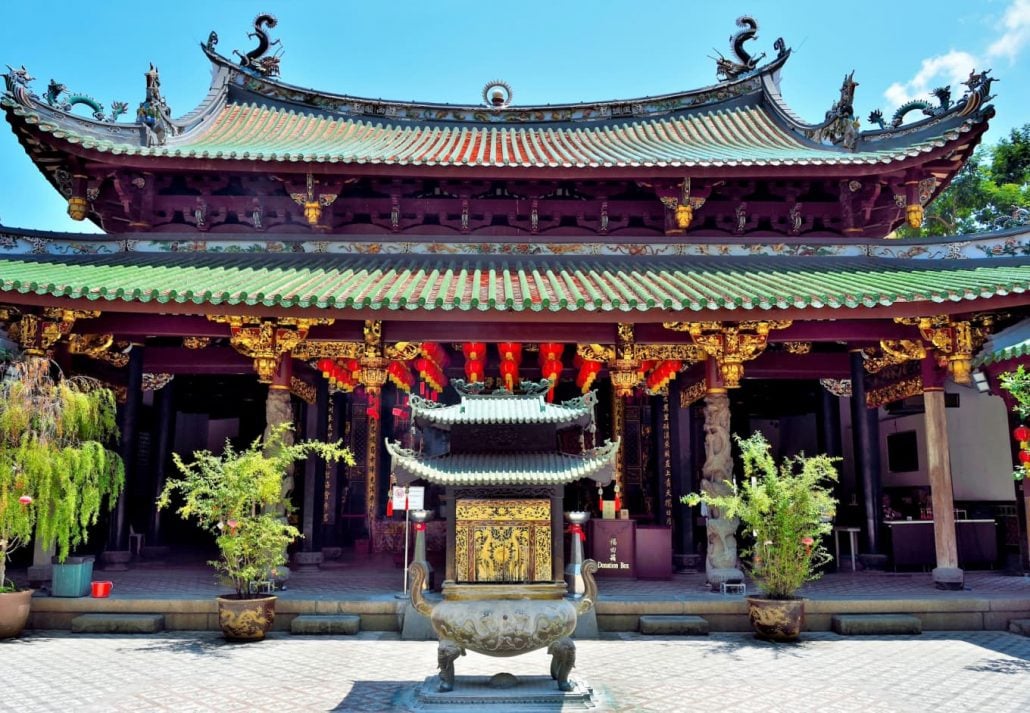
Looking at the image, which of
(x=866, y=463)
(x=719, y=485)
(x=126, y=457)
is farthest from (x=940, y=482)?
(x=126, y=457)

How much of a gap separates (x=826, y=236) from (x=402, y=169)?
7294mm

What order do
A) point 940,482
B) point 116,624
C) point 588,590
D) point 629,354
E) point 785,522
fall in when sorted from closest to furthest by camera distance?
point 588,590 → point 785,522 → point 116,624 → point 940,482 → point 629,354

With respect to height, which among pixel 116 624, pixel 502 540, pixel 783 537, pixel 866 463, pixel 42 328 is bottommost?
pixel 116 624

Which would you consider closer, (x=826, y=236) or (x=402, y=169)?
(x=402, y=169)

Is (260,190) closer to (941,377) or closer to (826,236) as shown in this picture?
(826,236)

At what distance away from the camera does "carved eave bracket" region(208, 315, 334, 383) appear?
34.3 feet

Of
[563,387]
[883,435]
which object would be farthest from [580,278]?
[883,435]

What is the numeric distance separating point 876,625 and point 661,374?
484 cm

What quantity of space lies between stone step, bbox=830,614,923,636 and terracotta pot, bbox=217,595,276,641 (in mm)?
6958

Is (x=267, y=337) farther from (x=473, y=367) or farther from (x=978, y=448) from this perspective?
(x=978, y=448)

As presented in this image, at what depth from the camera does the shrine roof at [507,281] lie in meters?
9.67

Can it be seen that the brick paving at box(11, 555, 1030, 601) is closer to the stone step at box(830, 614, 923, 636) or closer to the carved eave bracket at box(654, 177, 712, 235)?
the stone step at box(830, 614, 923, 636)

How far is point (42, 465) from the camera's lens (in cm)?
→ 885

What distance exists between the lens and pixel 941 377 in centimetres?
1096
